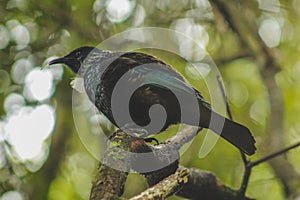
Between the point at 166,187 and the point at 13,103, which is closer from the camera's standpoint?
the point at 166,187

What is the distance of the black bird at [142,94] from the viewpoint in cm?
361

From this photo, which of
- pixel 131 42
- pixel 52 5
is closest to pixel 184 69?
pixel 131 42

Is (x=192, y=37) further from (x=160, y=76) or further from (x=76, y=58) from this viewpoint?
(x=160, y=76)

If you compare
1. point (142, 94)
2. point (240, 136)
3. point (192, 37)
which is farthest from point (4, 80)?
point (240, 136)

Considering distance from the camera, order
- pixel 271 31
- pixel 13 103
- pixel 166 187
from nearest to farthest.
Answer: pixel 166 187 < pixel 13 103 < pixel 271 31

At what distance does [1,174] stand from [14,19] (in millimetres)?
1540

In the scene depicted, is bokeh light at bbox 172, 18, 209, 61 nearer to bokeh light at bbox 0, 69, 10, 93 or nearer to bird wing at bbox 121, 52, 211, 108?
bokeh light at bbox 0, 69, 10, 93

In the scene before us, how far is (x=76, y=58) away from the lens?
4.26 m

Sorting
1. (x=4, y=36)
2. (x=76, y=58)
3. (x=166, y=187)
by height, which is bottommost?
(x=4, y=36)

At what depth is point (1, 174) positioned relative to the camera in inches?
210

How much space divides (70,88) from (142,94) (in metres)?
2.12

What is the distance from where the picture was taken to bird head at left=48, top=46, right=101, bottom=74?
421cm

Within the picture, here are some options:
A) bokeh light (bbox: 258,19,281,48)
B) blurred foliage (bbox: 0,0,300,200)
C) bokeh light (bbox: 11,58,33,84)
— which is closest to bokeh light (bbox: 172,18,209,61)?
blurred foliage (bbox: 0,0,300,200)

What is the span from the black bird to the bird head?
0.39 m
